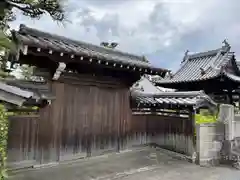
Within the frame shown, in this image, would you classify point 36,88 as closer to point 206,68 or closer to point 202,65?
point 206,68

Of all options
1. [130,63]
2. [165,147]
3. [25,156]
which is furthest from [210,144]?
[25,156]

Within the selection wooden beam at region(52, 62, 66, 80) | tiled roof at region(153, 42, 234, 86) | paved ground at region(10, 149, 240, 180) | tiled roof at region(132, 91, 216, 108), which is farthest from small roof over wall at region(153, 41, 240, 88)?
wooden beam at region(52, 62, 66, 80)

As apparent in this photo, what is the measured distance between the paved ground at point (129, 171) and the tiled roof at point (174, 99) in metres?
2.09

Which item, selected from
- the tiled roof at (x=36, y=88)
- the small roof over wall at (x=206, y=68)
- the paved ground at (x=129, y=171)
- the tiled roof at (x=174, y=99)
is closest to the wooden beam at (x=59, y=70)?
the tiled roof at (x=36, y=88)

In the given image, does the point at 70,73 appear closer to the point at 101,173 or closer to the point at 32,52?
the point at 32,52

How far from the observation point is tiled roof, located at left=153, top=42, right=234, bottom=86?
13066mm

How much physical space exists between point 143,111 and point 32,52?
18.1 feet

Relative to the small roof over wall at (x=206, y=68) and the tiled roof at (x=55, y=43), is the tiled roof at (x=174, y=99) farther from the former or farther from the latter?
the small roof over wall at (x=206, y=68)

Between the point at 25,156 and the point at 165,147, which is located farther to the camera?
the point at 165,147

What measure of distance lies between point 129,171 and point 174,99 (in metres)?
3.66

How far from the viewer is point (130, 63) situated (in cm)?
799

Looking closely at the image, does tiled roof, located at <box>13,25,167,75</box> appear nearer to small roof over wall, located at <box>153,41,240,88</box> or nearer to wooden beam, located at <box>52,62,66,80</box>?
wooden beam, located at <box>52,62,66,80</box>

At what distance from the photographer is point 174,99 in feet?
30.7

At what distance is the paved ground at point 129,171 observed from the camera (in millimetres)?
6324
